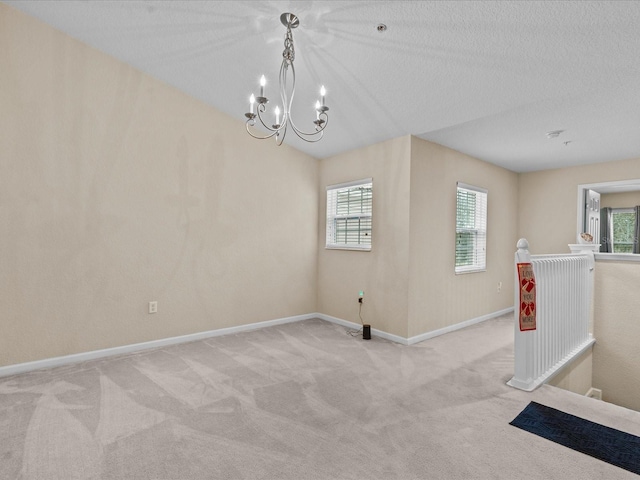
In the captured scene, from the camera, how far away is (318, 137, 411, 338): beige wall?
380 centimetres

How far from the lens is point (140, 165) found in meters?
3.39

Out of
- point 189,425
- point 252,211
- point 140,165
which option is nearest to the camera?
point 189,425

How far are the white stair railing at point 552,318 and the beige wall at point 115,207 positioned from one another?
2.94m

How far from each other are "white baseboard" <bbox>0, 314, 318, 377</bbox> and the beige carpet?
11 centimetres

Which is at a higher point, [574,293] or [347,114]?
[347,114]

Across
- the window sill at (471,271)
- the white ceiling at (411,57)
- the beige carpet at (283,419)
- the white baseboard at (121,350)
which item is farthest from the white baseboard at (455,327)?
the white ceiling at (411,57)

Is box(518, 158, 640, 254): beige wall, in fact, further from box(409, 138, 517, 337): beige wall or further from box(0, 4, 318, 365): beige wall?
A: box(0, 4, 318, 365): beige wall

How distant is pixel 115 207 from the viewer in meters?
3.25

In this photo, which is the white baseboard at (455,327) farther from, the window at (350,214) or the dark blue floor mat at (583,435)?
the dark blue floor mat at (583,435)

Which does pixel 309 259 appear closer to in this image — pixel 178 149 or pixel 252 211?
pixel 252 211

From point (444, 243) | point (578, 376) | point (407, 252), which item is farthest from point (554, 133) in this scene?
point (578, 376)

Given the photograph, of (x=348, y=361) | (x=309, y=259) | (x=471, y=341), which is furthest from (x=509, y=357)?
(x=309, y=259)

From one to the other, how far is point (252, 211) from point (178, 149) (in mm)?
1126

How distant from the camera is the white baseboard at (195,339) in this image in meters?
2.85
